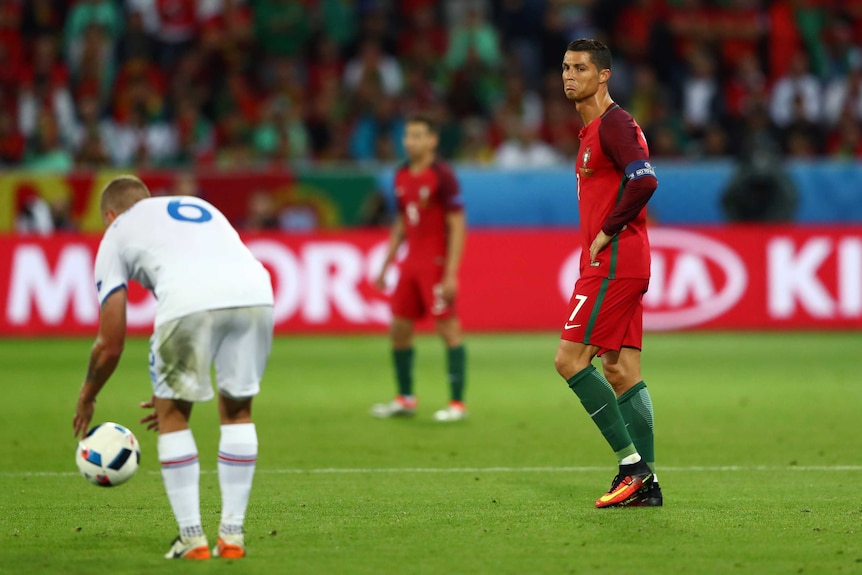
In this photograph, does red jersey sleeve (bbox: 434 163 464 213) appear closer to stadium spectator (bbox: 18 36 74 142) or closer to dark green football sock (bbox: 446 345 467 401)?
dark green football sock (bbox: 446 345 467 401)

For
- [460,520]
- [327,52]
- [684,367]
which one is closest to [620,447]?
[460,520]

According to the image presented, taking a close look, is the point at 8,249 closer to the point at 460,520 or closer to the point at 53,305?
the point at 53,305

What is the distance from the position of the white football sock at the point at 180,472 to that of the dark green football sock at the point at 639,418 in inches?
104

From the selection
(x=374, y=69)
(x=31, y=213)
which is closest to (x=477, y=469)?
(x=31, y=213)

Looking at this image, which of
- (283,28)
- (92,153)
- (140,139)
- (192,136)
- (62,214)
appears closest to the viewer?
(62,214)

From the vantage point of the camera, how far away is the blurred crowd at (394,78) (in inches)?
778

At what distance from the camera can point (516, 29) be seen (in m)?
22.0

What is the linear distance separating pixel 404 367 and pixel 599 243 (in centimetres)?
430

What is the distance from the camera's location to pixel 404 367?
1104 cm

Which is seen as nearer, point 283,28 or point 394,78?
point 394,78

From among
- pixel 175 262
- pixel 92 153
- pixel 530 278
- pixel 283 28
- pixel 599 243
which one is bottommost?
pixel 530 278

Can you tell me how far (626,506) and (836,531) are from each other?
1144 mm

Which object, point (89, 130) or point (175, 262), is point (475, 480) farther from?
point (89, 130)

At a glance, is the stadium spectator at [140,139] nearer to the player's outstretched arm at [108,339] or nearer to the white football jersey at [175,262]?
the white football jersey at [175,262]
